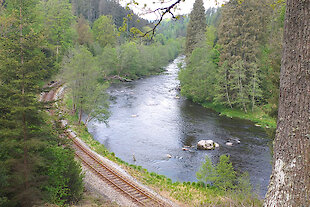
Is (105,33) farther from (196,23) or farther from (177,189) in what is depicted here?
(177,189)

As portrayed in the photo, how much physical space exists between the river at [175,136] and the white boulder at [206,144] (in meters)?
0.48

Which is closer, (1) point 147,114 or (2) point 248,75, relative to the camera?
(1) point 147,114

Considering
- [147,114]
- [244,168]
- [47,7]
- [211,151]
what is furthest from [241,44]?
[47,7]

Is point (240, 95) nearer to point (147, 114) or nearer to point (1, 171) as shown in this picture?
point (147, 114)

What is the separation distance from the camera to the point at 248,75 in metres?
35.4

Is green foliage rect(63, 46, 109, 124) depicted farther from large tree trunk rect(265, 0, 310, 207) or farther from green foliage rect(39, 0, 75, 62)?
large tree trunk rect(265, 0, 310, 207)

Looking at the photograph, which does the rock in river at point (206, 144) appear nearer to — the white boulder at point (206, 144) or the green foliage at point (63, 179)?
the white boulder at point (206, 144)

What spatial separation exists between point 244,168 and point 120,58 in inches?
1698

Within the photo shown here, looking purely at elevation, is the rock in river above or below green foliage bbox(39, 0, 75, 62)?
below

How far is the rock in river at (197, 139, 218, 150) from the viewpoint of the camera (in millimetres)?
21837

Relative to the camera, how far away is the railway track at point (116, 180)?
1276cm

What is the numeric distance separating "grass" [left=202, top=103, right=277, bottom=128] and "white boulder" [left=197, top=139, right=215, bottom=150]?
32.7 ft

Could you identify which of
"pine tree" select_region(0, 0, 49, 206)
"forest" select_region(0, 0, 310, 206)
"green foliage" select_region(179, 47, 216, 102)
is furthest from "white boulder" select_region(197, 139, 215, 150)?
"pine tree" select_region(0, 0, 49, 206)

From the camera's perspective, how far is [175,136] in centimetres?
2486
